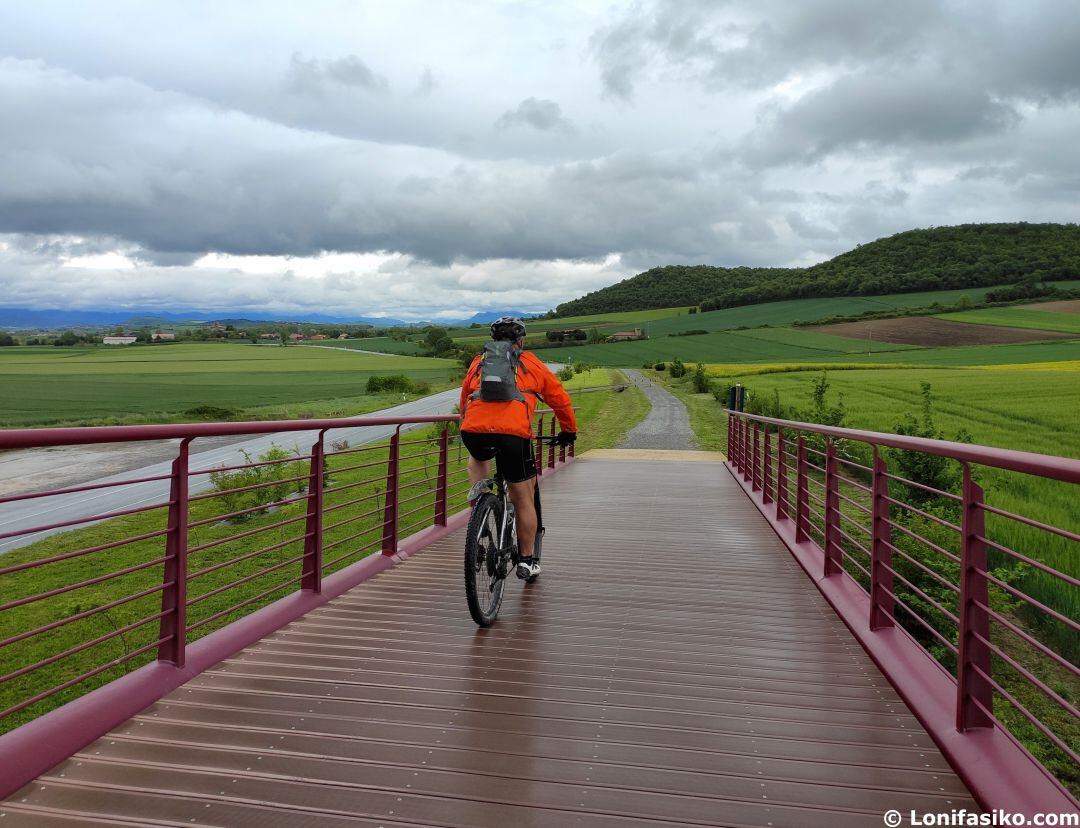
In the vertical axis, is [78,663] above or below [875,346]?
below

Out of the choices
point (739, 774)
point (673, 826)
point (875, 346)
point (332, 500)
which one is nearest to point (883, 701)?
point (739, 774)

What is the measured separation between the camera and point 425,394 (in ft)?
195

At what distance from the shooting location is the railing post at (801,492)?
5.87 meters

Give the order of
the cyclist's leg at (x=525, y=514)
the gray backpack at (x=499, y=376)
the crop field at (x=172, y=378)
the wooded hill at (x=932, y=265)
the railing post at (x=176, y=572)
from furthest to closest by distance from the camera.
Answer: the wooded hill at (x=932, y=265) < the crop field at (x=172, y=378) < the cyclist's leg at (x=525, y=514) < the gray backpack at (x=499, y=376) < the railing post at (x=176, y=572)

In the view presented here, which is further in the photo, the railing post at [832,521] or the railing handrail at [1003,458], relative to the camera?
the railing post at [832,521]

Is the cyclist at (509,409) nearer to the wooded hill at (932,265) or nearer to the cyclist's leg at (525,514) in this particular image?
the cyclist's leg at (525,514)

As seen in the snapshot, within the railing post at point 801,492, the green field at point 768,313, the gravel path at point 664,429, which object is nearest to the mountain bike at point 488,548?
the railing post at point 801,492

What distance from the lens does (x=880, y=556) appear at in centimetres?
374

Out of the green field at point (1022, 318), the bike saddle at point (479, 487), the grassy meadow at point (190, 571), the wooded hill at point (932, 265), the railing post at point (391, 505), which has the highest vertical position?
the wooded hill at point (932, 265)

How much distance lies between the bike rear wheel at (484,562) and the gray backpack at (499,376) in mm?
543

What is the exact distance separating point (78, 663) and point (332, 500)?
8.59m

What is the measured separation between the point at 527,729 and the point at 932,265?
100208 millimetres

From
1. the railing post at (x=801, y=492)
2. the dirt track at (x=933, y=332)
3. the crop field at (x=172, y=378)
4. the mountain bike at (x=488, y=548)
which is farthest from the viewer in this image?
the dirt track at (x=933, y=332)

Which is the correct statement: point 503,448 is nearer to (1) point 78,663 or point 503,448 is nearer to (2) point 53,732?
(2) point 53,732
